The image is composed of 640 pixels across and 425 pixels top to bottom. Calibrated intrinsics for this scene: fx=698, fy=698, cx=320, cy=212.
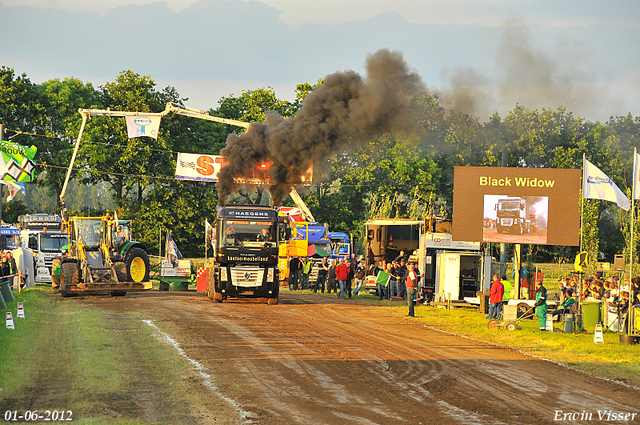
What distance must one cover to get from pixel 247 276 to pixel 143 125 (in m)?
23.8

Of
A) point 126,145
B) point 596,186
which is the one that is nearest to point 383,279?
point 596,186

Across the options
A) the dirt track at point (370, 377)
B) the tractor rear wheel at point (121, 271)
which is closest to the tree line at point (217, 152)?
the tractor rear wheel at point (121, 271)

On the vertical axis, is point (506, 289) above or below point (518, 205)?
below

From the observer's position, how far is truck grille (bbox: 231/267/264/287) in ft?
84.9

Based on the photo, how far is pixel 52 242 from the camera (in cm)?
3622

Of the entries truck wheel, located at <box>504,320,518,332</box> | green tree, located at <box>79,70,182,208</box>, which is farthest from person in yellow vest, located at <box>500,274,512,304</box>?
green tree, located at <box>79,70,182,208</box>

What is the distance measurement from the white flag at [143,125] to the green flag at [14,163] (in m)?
21.5

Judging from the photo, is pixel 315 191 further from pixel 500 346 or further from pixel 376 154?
pixel 500 346

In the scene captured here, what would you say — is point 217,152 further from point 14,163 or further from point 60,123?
point 14,163

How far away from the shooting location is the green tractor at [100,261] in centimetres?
2678

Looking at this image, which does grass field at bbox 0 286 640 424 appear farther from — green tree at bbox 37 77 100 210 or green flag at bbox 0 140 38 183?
green tree at bbox 37 77 100 210

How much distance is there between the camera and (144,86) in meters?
56.1

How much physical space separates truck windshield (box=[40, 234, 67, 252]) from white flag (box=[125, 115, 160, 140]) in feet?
38.8

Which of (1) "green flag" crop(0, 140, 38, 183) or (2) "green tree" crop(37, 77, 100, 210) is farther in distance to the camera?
(2) "green tree" crop(37, 77, 100, 210)
